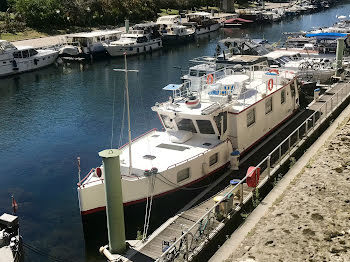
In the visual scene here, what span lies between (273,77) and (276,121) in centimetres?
279

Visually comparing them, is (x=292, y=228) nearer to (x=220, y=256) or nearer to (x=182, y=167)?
(x=220, y=256)

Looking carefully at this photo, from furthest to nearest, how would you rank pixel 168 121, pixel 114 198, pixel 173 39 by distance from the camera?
pixel 173 39
pixel 168 121
pixel 114 198

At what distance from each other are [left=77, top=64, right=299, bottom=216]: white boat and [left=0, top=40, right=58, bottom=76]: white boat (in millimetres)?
40042

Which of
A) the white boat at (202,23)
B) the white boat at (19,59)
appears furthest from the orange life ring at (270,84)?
the white boat at (202,23)

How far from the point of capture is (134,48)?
76188 mm

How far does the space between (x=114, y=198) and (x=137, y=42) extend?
61.7m

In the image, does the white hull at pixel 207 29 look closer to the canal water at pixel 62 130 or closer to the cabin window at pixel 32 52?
the canal water at pixel 62 130

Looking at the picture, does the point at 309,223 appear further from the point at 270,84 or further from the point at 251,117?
the point at 270,84

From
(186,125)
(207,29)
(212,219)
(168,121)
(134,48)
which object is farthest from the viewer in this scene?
(207,29)

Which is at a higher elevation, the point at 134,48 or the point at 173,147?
the point at 134,48

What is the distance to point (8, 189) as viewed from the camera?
28281 mm

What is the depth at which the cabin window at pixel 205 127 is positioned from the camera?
24.7 meters

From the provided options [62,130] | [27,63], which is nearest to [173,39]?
[27,63]

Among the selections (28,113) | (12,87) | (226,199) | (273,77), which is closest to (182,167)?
(226,199)
